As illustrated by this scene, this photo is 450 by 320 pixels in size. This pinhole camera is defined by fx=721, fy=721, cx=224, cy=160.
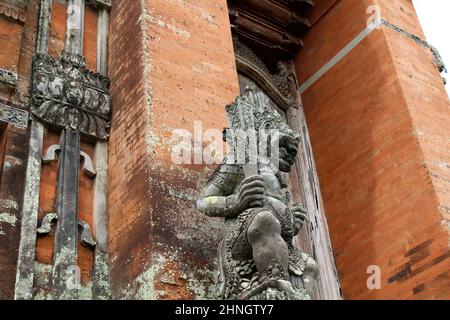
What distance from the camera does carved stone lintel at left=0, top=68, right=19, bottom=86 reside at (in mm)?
7133

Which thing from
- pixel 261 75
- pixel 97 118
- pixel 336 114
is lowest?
pixel 97 118

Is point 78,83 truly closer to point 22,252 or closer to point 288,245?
point 22,252

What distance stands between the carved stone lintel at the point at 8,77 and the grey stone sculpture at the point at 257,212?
2353mm

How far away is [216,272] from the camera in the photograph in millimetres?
6246

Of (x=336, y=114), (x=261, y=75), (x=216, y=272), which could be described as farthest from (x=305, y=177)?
(x=216, y=272)

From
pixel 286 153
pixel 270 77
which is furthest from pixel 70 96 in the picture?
pixel 270 77

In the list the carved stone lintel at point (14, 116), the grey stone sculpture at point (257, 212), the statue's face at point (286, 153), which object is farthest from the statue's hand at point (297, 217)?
the carved stone lintel at point (14, 116)

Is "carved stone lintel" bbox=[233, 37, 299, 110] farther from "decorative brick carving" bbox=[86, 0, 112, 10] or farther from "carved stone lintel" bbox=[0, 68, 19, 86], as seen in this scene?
"carved stone lintel" bbox=[0, 68, 19, 86]

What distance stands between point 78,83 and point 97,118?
0.44 meters

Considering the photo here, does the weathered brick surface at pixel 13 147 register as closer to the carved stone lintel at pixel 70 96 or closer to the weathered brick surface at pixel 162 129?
the carved stone lintel at pixel 70 96

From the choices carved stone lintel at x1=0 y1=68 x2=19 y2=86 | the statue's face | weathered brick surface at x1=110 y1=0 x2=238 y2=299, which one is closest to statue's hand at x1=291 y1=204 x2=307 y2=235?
the statue's face

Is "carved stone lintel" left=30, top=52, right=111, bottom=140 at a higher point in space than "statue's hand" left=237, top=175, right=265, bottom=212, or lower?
higher

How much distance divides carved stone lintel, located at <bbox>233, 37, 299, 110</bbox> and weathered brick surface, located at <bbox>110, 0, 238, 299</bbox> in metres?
3.24

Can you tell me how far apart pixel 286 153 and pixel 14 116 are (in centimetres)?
276
